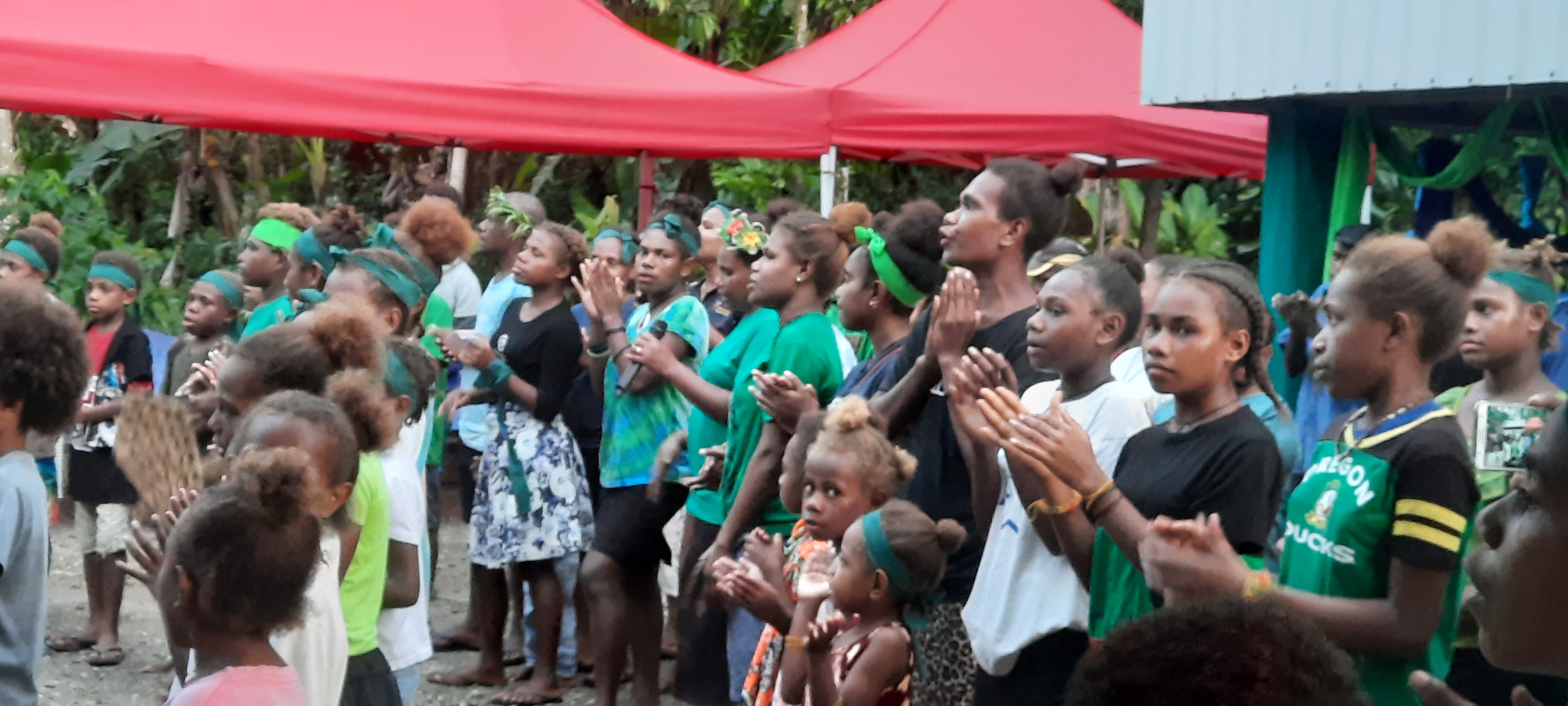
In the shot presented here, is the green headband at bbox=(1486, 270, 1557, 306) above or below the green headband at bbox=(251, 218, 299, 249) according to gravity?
below

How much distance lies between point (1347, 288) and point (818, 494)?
143 cm

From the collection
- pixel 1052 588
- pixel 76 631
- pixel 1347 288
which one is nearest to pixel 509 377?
pixel 76 631

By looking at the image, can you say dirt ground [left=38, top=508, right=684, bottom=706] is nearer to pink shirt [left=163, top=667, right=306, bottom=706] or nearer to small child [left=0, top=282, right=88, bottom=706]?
small child [left=0, top=282, right=88, bottom=706]

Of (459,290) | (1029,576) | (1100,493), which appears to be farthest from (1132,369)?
(459,290)

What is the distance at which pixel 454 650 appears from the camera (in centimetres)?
725

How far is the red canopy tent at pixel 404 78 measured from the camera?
732cm

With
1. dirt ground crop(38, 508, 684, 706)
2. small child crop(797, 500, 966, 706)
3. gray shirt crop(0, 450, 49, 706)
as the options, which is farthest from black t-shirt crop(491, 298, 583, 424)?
gray shirt crop(0, 450, 49, 706)

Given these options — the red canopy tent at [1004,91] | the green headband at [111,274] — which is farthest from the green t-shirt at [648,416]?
the red canopy tent at [1004,91]

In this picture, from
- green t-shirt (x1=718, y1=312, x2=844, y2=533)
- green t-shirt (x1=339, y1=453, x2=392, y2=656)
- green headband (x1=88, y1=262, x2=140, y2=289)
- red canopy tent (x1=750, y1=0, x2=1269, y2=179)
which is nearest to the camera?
green t-shirt (x1=339, y1=453, x2=392, y2=656)

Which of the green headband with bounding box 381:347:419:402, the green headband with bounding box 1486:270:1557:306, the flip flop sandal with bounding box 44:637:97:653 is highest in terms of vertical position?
the green headband with bounding box 1486:270:1557:306

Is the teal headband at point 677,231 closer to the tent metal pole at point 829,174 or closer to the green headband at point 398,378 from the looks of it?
the green headband at point 398,378

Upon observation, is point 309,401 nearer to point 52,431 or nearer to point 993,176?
point 52,431

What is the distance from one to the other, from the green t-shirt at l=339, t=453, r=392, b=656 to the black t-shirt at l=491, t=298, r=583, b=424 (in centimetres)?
258

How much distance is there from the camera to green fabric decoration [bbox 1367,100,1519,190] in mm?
6910
